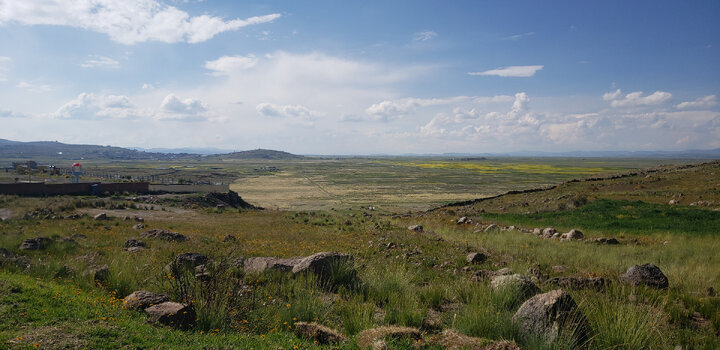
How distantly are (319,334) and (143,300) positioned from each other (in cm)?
324

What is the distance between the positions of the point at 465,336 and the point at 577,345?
136 cm

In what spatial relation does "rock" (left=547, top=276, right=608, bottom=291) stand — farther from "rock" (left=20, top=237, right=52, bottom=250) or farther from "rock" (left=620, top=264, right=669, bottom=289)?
"rock" (left=20, top=237, right=52, bottom=250)

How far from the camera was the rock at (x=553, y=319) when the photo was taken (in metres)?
4.80

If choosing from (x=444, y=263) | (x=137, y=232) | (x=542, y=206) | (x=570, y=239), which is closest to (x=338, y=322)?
(x=444, y=263)

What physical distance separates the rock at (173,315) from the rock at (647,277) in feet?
27.3

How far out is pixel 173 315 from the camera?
5684 millimetres

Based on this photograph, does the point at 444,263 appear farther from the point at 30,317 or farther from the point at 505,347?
the point at 30,317

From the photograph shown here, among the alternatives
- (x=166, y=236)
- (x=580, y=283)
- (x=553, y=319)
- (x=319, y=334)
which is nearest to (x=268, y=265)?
(x=319, y=334)

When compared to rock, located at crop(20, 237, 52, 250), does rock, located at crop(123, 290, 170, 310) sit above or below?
above

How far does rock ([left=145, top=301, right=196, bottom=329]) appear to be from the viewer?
18.5 feet

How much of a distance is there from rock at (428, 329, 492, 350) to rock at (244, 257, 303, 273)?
4.80m

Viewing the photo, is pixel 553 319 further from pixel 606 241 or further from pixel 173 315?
pixel 606 241

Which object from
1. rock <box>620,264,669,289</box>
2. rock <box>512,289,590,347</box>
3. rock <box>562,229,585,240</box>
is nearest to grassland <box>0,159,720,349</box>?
rock <box>512,289,590,347</box>

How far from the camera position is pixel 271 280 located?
8.45m
